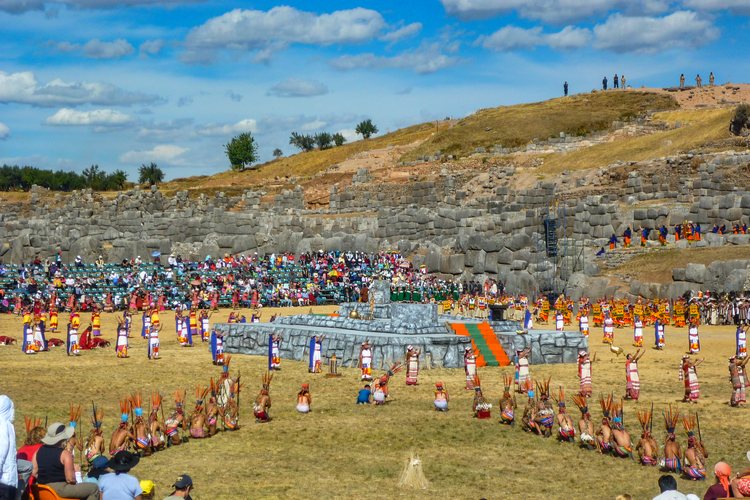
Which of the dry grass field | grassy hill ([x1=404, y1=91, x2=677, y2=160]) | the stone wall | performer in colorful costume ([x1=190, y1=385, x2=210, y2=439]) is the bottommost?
the dry grass field

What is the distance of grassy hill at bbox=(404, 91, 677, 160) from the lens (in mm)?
92562

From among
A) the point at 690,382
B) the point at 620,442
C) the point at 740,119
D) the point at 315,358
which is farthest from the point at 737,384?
the point at 740,119

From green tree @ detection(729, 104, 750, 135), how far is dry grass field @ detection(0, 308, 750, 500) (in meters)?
35.8

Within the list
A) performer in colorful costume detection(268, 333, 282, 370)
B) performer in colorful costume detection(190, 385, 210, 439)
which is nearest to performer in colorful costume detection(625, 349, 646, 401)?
performer in colorful costume detection(190, 385, 210, 439)

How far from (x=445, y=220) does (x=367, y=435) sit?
3933 centimetres

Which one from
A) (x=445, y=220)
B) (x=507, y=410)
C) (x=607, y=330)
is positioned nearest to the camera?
(x=507, y=410)

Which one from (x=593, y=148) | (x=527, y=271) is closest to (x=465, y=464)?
(x=527, y=271)

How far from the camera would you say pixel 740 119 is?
213 ft

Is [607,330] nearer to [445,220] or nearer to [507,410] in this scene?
[507,410]

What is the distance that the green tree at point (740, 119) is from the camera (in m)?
64.8

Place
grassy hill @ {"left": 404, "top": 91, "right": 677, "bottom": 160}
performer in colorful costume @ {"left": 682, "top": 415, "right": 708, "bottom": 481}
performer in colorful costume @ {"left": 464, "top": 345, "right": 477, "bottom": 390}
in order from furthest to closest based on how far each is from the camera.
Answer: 1. grassy hill @ {"left": 404, "top": 91, "right": 677, "bottom": 160}
2. performer in colorful costume @ {"left": 464, "top": 345, "right": 477, "bottom": 390}
3. performer in colorful costume @ {"left": 682, "top": 415, "right": 708, "bottom": 481}

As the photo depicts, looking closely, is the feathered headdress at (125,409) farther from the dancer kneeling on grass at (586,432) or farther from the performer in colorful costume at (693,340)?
the performer in colorful costume at (693,340)

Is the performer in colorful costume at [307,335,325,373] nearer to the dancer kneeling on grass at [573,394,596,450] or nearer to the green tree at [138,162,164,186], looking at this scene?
the dancer kneeling on grass at [573,394,596,450]

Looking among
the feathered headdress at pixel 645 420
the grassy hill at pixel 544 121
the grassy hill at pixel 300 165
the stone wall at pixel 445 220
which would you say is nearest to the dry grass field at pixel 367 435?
the feathered headdress at pixel 645 420
